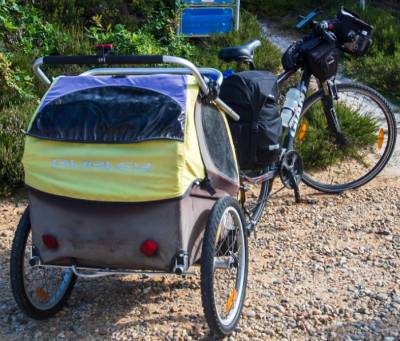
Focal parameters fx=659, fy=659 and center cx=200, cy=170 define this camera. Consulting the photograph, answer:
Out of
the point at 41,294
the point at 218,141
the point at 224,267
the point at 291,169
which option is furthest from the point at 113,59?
the point at 291,169

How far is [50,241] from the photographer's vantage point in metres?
3.07

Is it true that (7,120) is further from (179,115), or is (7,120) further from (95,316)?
(179,115)

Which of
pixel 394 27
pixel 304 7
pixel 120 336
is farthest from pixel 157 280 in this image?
pixel 304 7

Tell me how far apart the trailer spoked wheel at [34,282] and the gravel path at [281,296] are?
10cm

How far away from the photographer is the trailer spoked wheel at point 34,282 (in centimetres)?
321

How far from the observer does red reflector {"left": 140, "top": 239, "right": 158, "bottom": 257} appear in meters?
2.95

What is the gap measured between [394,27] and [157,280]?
6150 millimetres

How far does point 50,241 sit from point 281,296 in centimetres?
136

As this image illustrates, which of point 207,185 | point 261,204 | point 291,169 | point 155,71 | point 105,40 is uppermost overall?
point 155,71

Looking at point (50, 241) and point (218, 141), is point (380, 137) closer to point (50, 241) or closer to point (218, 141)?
point (218, 141)

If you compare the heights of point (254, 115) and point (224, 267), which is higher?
point (254, 115)

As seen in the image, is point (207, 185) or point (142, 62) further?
point (207, 185)

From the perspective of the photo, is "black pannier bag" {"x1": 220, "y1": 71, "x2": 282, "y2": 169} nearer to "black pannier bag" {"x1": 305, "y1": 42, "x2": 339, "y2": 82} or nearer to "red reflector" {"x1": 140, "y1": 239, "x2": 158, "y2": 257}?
"black pannier bag" {"x1": 305, "y1": 42, "x2": 339, "y2": 82}

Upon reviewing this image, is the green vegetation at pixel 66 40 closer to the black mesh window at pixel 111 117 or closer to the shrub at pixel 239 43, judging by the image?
the shrub at pixel 239 43
